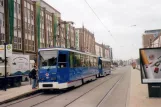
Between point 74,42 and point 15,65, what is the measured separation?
63863 millimetres

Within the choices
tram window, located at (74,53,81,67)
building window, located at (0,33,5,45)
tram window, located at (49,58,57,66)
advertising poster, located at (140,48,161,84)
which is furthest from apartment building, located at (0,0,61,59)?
advertising poster, located at (140,48,161,84)

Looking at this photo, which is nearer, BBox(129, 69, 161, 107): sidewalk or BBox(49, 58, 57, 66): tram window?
BBox(129, 69, 161, 107): sidewalk

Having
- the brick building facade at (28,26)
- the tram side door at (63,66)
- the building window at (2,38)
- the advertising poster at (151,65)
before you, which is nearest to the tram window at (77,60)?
the tram side door at (63,66)

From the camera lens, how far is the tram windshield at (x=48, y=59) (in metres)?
17.2

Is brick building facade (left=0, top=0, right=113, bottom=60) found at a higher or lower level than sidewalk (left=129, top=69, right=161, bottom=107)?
higher

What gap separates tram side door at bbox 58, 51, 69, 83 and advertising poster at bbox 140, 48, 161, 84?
20.2 feet

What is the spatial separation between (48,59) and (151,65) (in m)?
7.27

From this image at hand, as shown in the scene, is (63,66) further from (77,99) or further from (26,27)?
(26,27)

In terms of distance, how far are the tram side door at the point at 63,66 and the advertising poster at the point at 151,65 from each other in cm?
616

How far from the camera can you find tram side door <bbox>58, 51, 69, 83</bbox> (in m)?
17.3

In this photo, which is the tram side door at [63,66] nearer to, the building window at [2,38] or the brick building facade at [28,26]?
the brick building facade at [28,26]

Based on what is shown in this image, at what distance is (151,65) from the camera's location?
13070mm

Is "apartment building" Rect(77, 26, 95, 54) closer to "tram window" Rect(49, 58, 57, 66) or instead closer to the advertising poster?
"tram window" Rect(49, 58, 57, 66)

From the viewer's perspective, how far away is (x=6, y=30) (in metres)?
42.3
